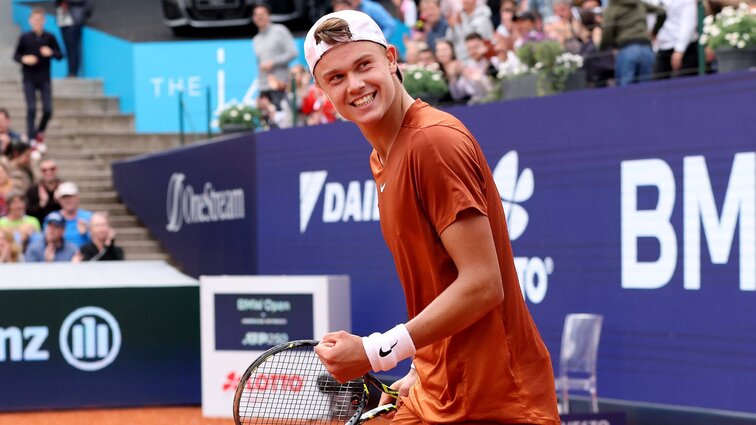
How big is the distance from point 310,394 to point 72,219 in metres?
11.5

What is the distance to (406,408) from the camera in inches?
138

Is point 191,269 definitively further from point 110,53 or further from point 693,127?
point 693,127

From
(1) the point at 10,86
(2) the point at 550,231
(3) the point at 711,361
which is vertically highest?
(1) the point at 10,86

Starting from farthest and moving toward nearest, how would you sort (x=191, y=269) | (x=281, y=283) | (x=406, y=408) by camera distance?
(x=191, y=269), (x=281, y=283), (x=406, y=408)

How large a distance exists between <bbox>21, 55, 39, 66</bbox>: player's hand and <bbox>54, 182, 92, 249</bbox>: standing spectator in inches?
166

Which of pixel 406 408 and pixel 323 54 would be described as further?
pixel 406 408

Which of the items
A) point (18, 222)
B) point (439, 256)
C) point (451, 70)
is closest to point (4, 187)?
point (18, 222)

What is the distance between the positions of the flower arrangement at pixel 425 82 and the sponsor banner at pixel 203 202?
2.37 meters

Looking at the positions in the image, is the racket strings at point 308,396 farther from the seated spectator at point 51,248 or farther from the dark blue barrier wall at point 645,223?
the seated spectator at point 51,248

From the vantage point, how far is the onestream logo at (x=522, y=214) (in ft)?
30.0

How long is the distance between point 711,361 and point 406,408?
4637 millimetres

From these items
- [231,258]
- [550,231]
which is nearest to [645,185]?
[550,231]

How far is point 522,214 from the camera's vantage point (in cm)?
927

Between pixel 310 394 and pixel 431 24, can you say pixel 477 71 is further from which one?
pixel 310 394
